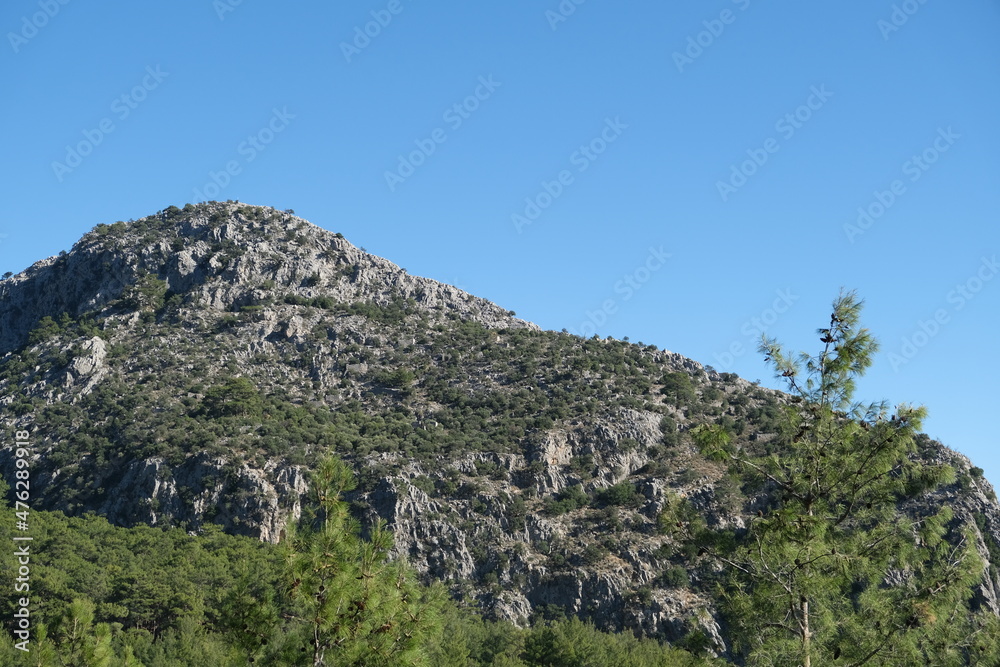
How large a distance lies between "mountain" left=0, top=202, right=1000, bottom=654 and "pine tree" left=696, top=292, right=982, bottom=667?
36948 mm

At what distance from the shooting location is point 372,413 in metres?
82.8

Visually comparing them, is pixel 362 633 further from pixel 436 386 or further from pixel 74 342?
pixel 74 342

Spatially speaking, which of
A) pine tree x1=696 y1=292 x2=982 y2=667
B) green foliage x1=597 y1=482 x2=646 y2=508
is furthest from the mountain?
pine tree x1=696 y1=292 x2=982 y2=667

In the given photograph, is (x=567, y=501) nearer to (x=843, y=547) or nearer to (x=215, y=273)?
(x=215, y=273)

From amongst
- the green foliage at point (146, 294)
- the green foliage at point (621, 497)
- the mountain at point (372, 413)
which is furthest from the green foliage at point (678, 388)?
the green foliage at point (146, 294)

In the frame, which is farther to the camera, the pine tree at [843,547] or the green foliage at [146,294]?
the green foliage at [146,294]

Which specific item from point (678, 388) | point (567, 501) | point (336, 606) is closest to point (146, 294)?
point (567, 501)

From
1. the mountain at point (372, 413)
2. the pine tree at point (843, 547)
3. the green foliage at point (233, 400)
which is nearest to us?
the pine tree at point (843, 547)

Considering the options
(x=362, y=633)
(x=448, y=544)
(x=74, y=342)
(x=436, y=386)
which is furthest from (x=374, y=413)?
(x=362, y=633)

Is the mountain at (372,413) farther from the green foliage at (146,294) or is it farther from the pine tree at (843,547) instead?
the pine tree at (843,547)

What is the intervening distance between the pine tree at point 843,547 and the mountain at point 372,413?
3695 cm

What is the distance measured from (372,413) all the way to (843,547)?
72.7 meters

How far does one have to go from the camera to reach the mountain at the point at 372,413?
65.6m

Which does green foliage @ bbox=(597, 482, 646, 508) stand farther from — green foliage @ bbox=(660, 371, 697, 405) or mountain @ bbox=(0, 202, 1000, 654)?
green foliage @ bbox=(660, 371, 697, 405)
